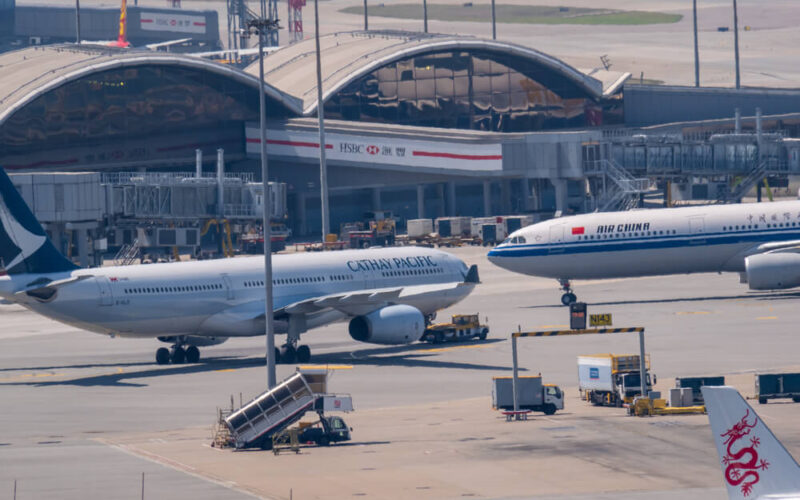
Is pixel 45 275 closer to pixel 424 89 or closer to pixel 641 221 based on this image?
pixel 641 221

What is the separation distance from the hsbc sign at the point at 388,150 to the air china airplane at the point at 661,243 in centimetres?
4352

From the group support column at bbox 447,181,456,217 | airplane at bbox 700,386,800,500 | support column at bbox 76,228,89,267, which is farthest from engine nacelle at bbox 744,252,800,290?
support column at bbox 447,181,456,217

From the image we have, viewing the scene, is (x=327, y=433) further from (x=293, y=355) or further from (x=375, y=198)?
(x=375, y=198)

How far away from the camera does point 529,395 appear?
47375 mm

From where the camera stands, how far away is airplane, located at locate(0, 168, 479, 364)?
5666 cm

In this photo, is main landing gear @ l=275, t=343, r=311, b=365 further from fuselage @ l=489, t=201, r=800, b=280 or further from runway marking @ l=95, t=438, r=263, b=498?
fuselage @ l=489, t=201, r=800, b=280

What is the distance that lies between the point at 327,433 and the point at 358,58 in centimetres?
9775

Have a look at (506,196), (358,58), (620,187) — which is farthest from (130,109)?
(620,187)

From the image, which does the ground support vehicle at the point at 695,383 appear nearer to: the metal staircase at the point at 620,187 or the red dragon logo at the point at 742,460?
the red dragon logo at the point at 742,460

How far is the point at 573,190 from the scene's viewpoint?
472 feet

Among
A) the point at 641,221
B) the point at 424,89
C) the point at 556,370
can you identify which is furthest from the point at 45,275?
the point at 424,89

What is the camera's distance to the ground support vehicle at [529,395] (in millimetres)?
47344

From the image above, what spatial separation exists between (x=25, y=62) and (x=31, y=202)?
31.7 metres

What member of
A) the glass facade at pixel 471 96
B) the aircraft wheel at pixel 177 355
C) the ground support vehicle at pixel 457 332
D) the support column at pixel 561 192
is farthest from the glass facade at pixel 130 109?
the ground support vehicle at pixel 457 332
